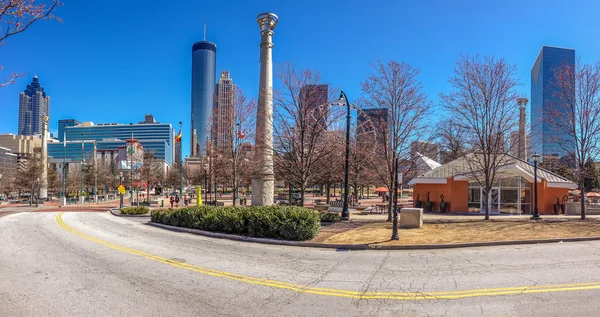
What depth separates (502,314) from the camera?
5531 mm

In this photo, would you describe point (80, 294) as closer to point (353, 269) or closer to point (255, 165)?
point (353, 269)

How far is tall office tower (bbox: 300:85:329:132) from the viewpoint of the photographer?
1783 cm

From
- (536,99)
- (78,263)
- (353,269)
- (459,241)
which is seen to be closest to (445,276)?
(353,269)

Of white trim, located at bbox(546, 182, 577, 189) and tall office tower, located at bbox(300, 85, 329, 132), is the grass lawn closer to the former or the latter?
tall office tower, located at bbox(300, 85, 329, 132)

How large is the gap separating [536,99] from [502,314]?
39846 millimetres

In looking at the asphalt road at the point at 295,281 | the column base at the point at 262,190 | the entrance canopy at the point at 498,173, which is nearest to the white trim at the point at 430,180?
the entrance canopy at the point at 498,173

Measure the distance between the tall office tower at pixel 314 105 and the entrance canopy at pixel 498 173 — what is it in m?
11.4

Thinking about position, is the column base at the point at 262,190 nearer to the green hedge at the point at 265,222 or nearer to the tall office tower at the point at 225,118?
the green hedge at the point at 265,222

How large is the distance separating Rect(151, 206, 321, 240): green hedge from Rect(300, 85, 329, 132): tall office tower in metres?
5.59

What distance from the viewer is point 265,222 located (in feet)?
44.1

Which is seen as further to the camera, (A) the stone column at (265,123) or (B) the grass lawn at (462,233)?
(A) the stone column at (265,123)

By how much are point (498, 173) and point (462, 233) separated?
1382 cm

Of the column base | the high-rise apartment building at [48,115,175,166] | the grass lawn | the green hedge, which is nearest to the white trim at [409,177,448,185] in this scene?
the grass lawn

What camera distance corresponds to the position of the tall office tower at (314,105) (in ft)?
58.5
